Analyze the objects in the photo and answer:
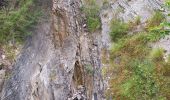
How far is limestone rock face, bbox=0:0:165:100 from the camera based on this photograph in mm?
10628

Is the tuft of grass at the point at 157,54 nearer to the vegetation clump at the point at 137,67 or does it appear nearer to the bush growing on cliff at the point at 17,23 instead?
the vegetation clump at the point at 137,67

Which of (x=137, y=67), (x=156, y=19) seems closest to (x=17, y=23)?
(x=137, y=67)

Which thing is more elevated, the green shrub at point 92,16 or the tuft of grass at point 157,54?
the green shrub at point 92,16

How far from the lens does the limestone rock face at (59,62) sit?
10628 millimetres

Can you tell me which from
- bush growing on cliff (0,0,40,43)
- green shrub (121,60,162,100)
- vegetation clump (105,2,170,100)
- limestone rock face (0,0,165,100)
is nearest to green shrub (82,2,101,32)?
limestone rock face (0,0,165,100)

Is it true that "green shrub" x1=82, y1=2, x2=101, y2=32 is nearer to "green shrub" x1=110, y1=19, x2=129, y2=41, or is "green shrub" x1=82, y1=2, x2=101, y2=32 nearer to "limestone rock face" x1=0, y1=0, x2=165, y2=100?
"limestone rock face" x1=0, y1=0, x2=165, y2=100

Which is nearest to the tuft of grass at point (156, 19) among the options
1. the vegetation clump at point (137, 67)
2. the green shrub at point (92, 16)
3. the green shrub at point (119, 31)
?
the vegetation clump at point (137, 67)

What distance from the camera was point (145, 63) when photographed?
11.8m

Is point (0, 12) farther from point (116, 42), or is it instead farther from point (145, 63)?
point (145, 63)

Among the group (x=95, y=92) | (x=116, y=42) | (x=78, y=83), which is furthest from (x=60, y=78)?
(x=116, y=42)

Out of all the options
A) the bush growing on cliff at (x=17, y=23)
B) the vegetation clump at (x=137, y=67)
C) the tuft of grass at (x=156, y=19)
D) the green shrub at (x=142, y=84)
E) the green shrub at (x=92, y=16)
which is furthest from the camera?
the green shrub at (x=92, y=16)

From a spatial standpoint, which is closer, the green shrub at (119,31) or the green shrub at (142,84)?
the green shrub at (142,84)

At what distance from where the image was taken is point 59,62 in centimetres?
1116

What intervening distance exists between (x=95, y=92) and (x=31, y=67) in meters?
2.34
